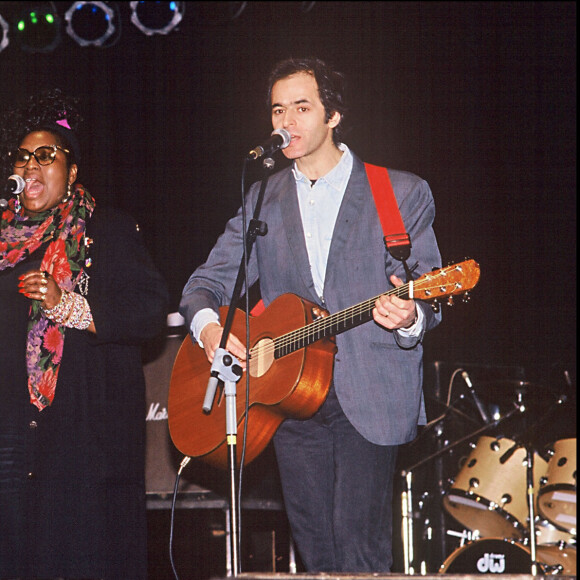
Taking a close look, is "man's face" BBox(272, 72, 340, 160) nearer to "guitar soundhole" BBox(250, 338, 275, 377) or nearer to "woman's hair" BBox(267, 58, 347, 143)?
"woman's hair" BBox(267, 58, 347, 143)

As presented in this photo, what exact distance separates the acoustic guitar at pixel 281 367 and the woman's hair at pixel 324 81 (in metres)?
0.77

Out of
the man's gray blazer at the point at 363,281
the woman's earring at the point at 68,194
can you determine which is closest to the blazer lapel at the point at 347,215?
the man's gray blazer at the point at 363,281

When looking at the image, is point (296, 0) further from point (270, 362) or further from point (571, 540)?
point (571, 540)

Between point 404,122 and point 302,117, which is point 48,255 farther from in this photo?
point 404,122

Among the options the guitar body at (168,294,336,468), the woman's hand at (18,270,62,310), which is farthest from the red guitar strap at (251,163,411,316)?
the woman's hand at (18,270,62,310)

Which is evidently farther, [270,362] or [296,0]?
[296,0]

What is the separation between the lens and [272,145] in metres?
2.79

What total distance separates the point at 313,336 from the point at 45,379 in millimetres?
970

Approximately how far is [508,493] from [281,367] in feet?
8.03

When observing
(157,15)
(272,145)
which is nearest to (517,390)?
(272,145)

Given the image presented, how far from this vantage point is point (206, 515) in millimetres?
4434

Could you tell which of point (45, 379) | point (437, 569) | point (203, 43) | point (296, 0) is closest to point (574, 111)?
point (296, 0)

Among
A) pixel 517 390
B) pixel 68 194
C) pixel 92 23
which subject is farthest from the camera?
pixel 92 23

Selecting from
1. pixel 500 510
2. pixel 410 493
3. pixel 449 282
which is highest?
pixel 449 282
